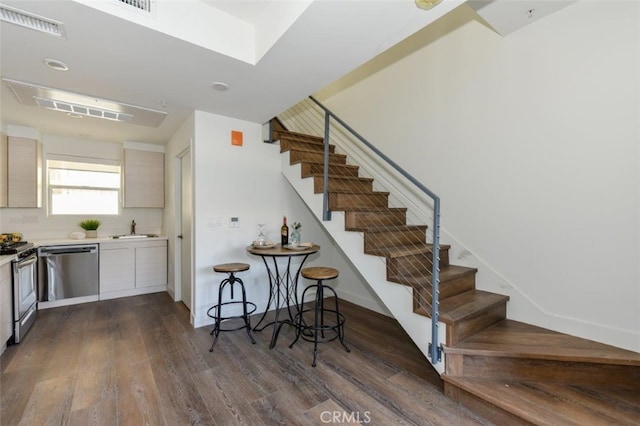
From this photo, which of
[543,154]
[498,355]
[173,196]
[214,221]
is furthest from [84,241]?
[543,154]

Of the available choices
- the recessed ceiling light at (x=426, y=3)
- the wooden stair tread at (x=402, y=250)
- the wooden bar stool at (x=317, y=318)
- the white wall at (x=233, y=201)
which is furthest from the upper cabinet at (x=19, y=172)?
the recessed ceiling light at (x=426, y=3)

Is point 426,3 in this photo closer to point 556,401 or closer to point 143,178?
point 556,401

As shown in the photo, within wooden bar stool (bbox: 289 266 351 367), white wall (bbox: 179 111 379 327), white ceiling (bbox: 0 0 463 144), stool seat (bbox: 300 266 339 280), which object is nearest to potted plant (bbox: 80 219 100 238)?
white ceiling (bbox: 0 0 463 144)

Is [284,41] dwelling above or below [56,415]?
above

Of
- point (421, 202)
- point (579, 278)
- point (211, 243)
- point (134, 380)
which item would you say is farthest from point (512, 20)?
point (134, 380)

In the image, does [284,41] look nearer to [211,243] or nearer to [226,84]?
[226,84]

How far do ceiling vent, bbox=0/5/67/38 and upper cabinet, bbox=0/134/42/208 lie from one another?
2983mm

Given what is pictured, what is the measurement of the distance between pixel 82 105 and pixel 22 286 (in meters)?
2.05

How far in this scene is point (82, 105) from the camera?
10.2 feet

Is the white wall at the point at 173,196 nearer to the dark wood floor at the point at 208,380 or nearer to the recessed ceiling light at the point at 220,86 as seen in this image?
the recessed ceiling light at the point at 220,86

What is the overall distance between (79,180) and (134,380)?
159 inches

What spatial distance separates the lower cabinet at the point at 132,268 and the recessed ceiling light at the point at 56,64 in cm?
270

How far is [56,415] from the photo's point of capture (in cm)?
182

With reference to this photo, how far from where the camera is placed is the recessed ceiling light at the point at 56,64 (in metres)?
2.23
